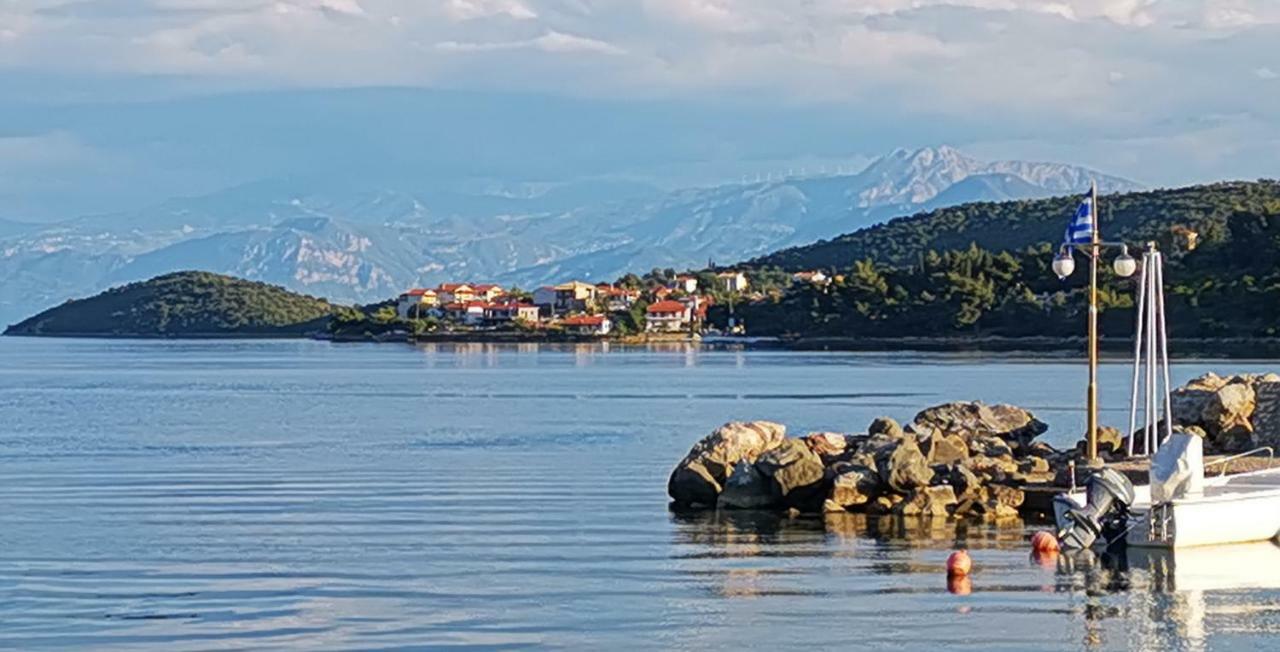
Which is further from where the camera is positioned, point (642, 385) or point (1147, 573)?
point (642, 385)

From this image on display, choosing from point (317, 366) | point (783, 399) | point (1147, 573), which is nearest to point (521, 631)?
point (1147, 573)

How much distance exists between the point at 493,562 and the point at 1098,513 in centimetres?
747

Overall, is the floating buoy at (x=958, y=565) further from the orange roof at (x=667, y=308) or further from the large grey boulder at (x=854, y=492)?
the orange roof at (x=667, y=308)

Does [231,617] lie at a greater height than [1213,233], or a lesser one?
lesser

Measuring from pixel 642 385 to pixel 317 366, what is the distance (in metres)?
38.6

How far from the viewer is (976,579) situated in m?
22.8

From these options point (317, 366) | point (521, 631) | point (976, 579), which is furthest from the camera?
point (317, 366)

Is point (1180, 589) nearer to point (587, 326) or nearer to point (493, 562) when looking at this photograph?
point (493, 562)

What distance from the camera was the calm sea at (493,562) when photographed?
1966 cm

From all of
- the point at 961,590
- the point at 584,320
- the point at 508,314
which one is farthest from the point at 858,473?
the point at 508,314

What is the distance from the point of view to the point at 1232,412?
111ft

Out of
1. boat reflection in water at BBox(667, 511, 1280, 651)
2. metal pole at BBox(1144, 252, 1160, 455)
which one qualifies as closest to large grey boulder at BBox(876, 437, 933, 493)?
boat reflection in water at BBox(667, 511, 1280, 651)

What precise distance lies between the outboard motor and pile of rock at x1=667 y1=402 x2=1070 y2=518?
3746 millimetres

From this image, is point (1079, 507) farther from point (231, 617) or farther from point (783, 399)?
point (783, 399)
